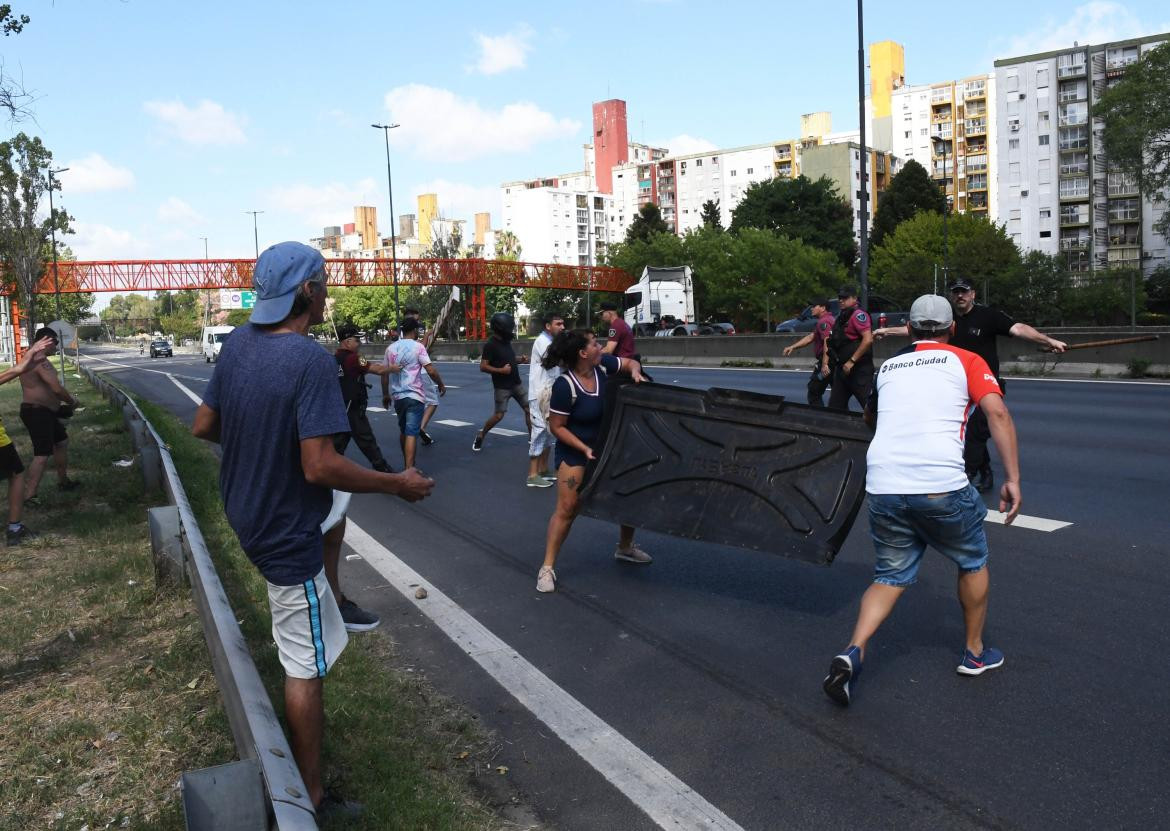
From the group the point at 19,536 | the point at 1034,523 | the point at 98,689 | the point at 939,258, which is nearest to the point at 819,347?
the point at 1034,523

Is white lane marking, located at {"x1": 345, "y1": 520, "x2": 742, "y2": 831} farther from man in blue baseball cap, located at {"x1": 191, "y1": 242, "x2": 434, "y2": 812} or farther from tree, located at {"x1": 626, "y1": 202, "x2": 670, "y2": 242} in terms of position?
tree, located at {"x1": 626, "y1": 202, "x2": 670, "y2": 242}

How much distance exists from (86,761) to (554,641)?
2268 millimetres

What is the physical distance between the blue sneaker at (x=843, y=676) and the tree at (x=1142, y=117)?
181 feet

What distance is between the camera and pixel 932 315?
4633mm

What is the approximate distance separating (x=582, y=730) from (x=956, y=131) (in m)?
143

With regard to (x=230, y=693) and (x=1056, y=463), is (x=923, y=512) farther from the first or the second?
(x=1056, y=463)

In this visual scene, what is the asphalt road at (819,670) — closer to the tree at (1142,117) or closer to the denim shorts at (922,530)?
the denim shorts at (922,530)

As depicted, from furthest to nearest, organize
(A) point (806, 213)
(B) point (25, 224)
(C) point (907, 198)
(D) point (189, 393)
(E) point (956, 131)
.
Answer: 1. (E) point (956, 131)
2. (A) point (806, 213)
3. (C) point (907, 198)
4. (B) point (25, 224)
5. (D) point (189, 393)

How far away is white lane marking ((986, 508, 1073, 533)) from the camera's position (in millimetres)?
7701

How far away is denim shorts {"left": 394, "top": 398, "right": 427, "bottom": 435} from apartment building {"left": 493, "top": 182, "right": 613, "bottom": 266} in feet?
490

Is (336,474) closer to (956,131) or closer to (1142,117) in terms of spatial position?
(1142,117)

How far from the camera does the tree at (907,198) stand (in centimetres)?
8850

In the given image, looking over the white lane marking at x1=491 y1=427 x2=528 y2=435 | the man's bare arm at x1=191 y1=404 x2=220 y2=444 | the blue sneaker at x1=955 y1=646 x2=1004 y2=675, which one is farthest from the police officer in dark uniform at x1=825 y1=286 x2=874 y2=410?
the man's bare arm at x1=191 y1=404 x2=220 y2=444

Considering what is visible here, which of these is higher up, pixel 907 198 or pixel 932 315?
pixel 907 198
